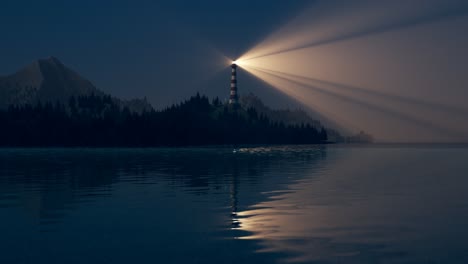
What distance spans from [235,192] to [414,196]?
12.8 m

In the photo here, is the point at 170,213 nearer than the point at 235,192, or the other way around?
the point at 170,213

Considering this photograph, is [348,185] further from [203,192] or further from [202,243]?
[202,243]

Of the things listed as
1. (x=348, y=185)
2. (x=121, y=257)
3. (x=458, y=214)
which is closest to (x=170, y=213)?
(x=121, y=257)

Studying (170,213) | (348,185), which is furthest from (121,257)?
(348,185)

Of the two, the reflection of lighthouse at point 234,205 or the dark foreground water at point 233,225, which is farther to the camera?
the reflection of lighthouse at point 234,205

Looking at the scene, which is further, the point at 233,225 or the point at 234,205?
the point at 234,205

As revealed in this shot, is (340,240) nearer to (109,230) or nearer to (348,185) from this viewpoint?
(109,230)

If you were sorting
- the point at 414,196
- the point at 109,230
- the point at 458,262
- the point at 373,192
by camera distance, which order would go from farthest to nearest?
the point at 373,192, the point at 414,196, the point at 109,230, the point at 458,262

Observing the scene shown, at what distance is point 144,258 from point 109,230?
584 cm

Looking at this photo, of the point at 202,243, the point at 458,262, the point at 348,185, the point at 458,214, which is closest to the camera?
the point at 458,262

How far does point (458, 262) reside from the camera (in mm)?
Result: 16016

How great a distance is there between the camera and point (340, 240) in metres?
19.5

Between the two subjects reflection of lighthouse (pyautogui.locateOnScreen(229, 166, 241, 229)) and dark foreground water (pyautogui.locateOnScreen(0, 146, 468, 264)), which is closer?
dark foreground water (pyautogui.locateOnScreen(0, 146, 468, 264))

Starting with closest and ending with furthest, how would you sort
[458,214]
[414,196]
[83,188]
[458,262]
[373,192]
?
1. [458,262]
2. [458,214]
3. [414,196]
4. [373,192]
5. [83,188]
